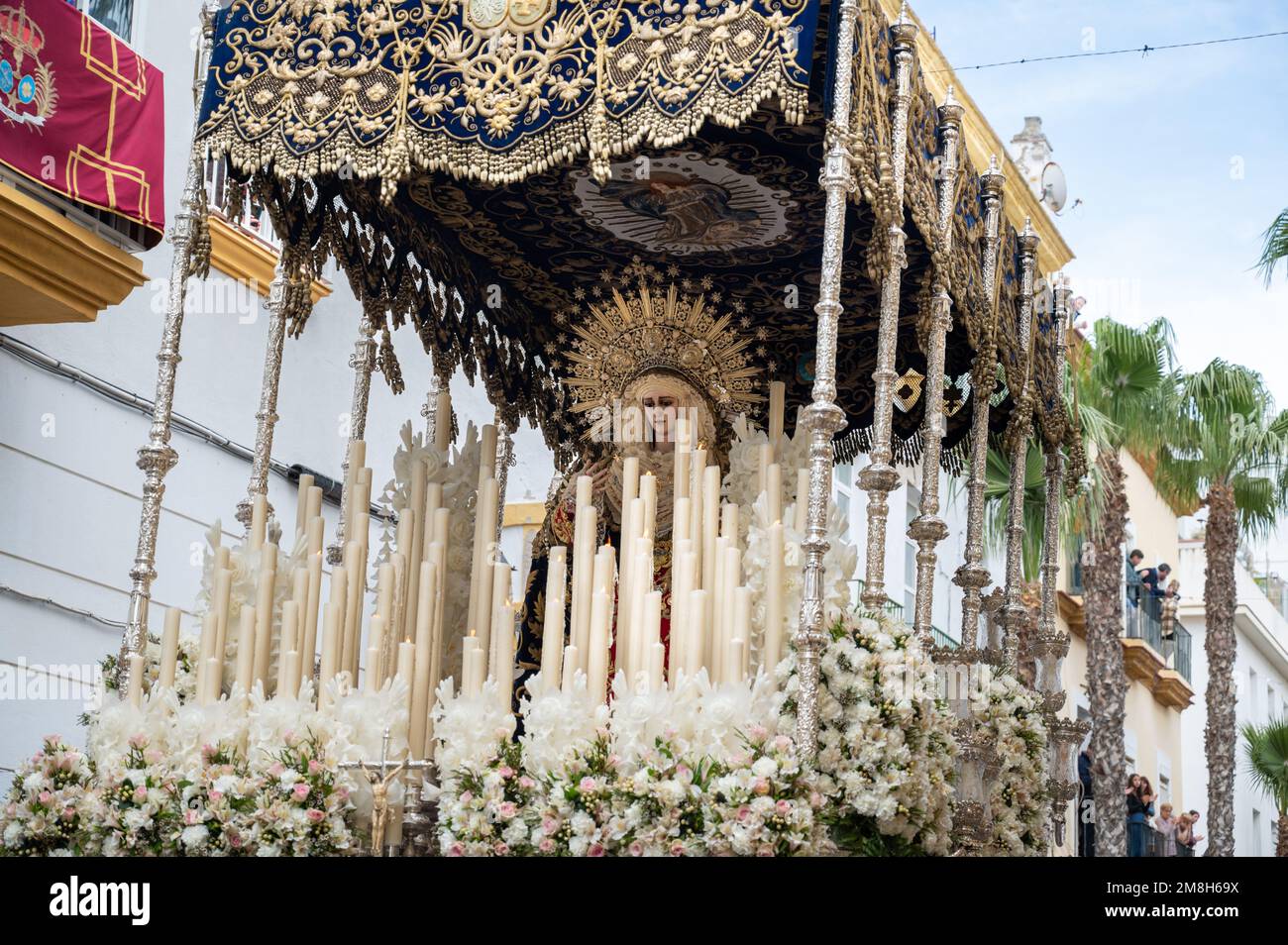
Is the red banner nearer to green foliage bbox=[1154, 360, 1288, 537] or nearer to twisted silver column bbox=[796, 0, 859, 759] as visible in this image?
twisted silver column bbox=[796, 0, 859, 759]

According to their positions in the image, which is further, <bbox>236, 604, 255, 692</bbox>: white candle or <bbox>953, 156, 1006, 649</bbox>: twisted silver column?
<bbox>953, 156, 1006, 649</bbox>: twisted silver column

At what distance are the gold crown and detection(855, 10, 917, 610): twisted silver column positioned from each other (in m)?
1.30

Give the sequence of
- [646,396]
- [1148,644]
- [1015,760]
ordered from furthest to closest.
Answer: [1148,644], [1015,760], [646,396]

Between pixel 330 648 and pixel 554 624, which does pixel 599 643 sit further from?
pixel 330 648

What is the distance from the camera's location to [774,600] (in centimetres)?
575

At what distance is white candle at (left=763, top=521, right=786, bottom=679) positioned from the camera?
224 inches

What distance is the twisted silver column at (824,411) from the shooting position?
212 inches

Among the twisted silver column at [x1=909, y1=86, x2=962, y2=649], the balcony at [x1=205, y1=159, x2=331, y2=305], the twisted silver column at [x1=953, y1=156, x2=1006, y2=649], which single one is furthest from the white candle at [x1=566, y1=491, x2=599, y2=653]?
the balcony at [x1=205, y1=159, x2=331, y2=305]

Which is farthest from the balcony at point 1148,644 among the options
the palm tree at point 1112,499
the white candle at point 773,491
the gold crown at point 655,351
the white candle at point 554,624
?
the white candle at point 554,624

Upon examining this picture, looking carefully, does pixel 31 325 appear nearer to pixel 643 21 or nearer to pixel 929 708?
pixel 643 21

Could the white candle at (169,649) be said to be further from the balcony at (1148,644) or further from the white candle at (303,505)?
the balcony at (1148,644)

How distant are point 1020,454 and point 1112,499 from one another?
7.39 meters

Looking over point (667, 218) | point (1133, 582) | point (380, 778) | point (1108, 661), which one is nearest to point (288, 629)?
point (380, 778)
